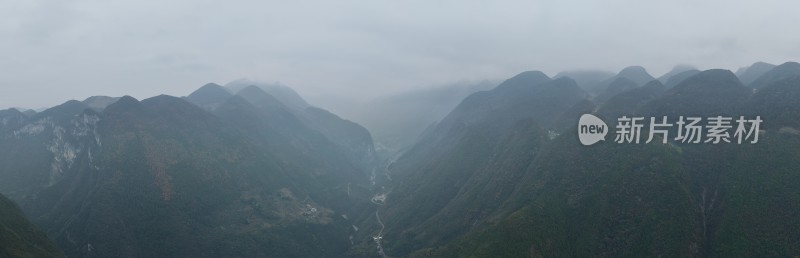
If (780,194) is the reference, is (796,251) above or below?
below

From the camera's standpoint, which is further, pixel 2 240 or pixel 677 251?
pixel 677 251

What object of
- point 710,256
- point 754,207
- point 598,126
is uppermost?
point 598,126

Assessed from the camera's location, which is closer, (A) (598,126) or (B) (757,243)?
(B) (757,243)

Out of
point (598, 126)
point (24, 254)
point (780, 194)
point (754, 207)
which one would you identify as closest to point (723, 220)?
point (754, 207)

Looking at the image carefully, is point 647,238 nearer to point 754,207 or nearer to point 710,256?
point 710,256

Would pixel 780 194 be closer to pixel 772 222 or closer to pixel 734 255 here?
pixel 772 222

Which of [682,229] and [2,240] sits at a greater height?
[2,240]

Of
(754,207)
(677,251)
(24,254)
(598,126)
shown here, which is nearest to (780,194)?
(754,207)
